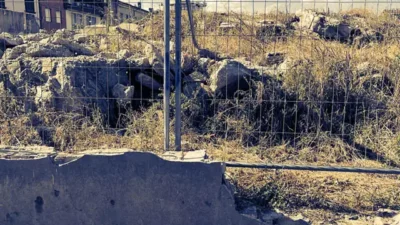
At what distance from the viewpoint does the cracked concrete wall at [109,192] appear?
3.77 metres

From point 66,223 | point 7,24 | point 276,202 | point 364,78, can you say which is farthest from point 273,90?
point 7,24

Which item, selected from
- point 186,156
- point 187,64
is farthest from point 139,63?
point 186,156

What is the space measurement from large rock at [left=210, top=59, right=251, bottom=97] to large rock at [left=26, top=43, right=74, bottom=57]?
261 centimetres

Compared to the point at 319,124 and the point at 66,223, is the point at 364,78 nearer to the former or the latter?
the point at 319,124

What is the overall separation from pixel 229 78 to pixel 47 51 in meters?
3.12

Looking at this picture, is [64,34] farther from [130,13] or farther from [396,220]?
[396,220]

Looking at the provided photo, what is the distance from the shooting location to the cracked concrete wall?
3766 millimetres

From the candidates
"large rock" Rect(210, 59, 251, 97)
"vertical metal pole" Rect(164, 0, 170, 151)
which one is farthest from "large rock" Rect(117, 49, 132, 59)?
"vertical metal pole" Rect(164, 0, 170, 151)

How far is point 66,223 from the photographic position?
385cm

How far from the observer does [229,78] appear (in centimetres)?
602

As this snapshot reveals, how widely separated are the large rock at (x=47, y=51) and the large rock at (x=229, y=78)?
2.61m

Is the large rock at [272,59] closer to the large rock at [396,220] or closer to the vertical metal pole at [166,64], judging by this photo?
the vertical metal pole at [166,64]

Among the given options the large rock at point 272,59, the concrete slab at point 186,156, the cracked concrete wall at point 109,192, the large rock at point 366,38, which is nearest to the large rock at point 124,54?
the large rock at point 272,59

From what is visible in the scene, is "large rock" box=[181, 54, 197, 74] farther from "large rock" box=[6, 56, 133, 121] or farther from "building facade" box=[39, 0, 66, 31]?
"building facade" box=[39, 0, 66, 31]
